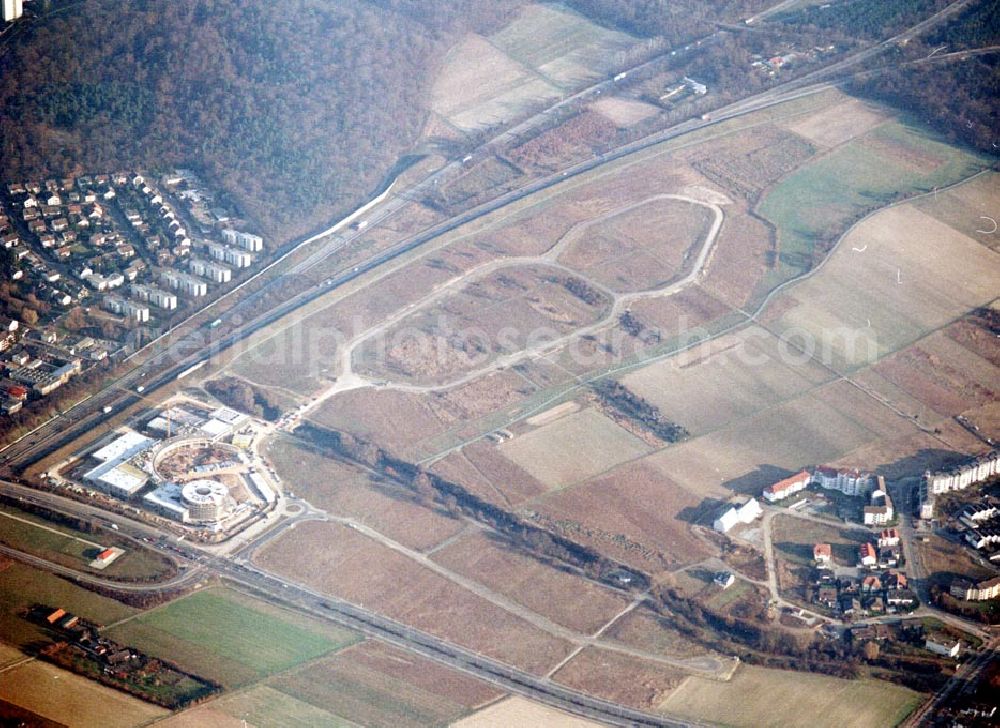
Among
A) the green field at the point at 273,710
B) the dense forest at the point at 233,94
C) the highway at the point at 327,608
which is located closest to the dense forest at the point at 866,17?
the dense forest at the point at 233,94

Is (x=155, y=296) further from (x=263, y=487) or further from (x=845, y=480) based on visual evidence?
(x=845, y=480)

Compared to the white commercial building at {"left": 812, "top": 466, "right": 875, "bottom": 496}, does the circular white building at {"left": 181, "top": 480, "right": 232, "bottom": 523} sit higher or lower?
higher

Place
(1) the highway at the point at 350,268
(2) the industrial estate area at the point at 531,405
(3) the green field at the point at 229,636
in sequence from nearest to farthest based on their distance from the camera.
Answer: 1. (3) the green field at the point at 229,636
2. (2) the industrial estate area at the point at 531,405
3. (1) the highway at the point at 350,268

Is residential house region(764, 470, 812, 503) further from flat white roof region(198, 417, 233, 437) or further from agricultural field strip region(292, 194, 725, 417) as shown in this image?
flat white roof region(198, 417, 233, 437)

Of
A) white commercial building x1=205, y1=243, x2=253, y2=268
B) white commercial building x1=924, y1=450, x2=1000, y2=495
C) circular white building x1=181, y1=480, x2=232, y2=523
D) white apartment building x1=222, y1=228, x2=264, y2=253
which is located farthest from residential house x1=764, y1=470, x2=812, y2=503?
white apartment building x1=222, y1=228, x2=264, y2=253

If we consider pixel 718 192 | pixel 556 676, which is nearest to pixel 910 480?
pixel 556 676

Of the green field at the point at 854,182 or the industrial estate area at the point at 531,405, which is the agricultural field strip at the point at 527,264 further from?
the green field at the point at 854,182

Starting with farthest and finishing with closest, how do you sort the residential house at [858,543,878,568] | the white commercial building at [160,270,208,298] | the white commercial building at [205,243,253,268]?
the white commercial building at [205,243,253,268]
the white commercial building at [160,270,208,298]
the residential house at [858,543,878,568]
